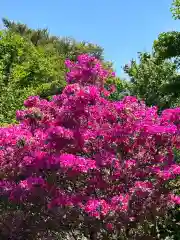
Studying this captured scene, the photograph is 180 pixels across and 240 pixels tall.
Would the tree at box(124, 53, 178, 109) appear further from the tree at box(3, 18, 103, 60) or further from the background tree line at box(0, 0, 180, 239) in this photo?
the tree at box(3, 18, 103, 60)

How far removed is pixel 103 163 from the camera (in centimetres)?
512

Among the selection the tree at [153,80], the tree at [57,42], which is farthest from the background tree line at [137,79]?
the tree at [57,42]

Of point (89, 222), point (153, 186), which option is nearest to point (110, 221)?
point (89, 222)

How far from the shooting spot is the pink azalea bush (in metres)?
5.13

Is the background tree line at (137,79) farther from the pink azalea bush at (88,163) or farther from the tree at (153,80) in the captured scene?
the pink azalea bush at (88,163)

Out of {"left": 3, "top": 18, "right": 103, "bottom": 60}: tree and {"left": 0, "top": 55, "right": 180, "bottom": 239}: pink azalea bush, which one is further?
{"left": 3, "top": 18, "right": 103, "bottom": 60}: tree

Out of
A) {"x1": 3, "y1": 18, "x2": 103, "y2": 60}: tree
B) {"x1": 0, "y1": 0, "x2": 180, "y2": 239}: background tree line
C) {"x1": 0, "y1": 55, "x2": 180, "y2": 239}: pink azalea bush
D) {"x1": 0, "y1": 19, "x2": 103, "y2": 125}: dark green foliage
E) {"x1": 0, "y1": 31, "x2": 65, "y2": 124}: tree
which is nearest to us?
{"x1": 0, "y1": 55, "x2": 180, "y2": 239}: pink azalea bush

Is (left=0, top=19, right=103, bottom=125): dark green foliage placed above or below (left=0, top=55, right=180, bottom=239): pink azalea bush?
above

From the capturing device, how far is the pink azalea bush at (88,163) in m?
5.13

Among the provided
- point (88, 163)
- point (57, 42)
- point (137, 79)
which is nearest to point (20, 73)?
point (137, 79)

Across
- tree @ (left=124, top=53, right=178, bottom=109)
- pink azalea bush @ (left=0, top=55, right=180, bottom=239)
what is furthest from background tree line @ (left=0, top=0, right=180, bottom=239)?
pink azalea bush @ (left=0, top=55, right=180, bottom=239)

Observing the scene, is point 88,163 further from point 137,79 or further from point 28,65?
point 28,65

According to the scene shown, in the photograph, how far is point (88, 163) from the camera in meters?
4.98

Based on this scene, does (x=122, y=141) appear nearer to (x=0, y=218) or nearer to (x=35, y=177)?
(x=35, y=177)
